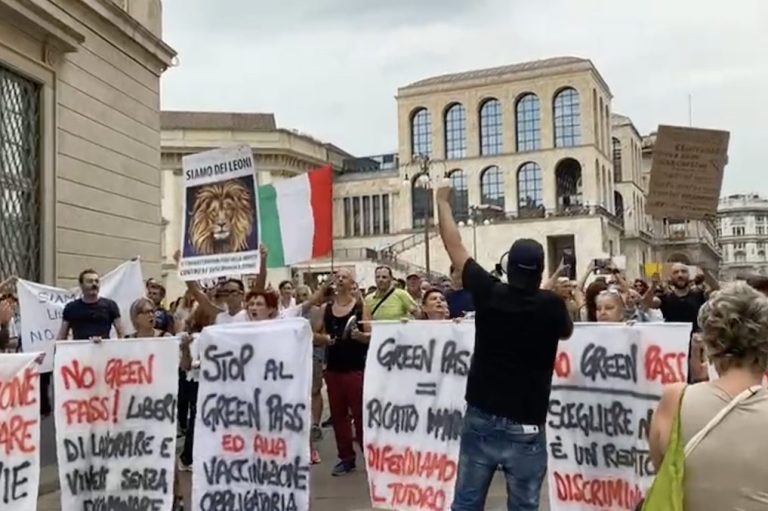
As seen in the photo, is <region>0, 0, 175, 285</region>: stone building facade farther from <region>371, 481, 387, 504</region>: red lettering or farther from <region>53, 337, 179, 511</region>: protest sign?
<region>371, 481, 387, 504</region>: red lettering

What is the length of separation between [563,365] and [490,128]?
219 ft

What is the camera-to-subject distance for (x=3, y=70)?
11.7m

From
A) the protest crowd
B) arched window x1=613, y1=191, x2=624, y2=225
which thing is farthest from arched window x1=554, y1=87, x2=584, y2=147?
the protest crowd

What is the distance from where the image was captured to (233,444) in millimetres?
6266

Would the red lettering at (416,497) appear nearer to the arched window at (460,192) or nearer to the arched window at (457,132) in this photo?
the arched window at (460,192)

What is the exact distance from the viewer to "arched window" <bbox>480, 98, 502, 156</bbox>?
70.9 metres

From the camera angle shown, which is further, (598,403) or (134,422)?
(134,422)

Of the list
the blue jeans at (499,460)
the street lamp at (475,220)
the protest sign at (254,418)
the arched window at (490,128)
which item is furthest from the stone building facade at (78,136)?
the arched window at (490,128)

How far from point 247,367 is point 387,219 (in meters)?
67.7

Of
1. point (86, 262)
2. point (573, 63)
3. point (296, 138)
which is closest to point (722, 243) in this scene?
point (573, 63)

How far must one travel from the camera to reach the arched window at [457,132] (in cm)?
7181

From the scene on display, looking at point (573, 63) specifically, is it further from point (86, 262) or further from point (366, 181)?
point (86, 262)

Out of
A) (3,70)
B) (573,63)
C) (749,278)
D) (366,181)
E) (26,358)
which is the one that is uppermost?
(573,63)

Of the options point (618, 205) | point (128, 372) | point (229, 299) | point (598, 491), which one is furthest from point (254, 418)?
point (618, 205)
